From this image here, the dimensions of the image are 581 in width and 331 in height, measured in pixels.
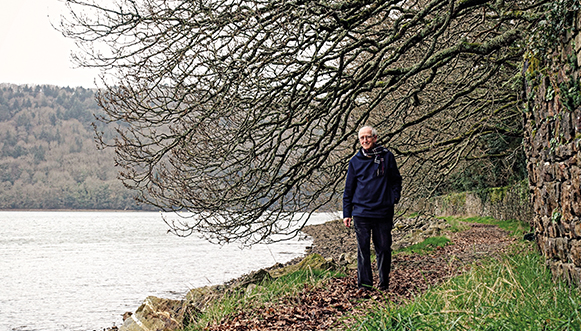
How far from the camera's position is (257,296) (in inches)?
250

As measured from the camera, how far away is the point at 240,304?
6.22m

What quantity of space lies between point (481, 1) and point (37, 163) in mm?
99444

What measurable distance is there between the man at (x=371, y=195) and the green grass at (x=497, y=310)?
1.15 meters

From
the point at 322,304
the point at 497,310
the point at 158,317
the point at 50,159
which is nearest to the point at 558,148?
the point at 497,310

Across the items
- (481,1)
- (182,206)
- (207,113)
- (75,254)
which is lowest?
(75,254)

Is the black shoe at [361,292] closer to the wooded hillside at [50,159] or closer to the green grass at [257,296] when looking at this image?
the green grass at [257,296]

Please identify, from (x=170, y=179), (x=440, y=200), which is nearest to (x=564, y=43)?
(x=170, y=179)

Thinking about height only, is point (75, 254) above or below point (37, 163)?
below

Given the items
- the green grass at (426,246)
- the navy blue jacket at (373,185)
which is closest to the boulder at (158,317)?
the navy blue jacket at (373,185)

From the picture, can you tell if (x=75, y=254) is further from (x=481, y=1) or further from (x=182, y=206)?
(x=481, y=1)

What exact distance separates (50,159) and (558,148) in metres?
98.3

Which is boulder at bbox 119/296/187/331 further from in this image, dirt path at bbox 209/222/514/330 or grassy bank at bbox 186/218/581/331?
dirt path at bbox 209/222/514/330

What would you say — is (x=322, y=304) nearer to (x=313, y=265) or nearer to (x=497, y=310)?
(x=313, y=265)

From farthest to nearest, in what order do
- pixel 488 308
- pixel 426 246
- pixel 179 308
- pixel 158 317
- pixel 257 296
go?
pixel 426 246
pixel 179 308
pixel 158 317
pixel 257 296
pixel 488 308
